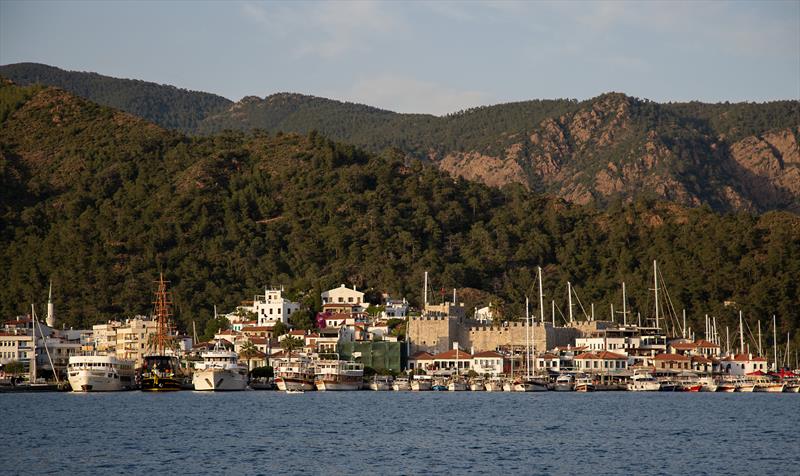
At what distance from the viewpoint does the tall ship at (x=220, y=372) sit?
346 ft

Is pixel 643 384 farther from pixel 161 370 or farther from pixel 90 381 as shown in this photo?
pixel 90 381

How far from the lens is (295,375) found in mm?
108562

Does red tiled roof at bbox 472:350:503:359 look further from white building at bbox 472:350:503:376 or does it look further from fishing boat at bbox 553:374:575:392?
fishing boat at bbox 553:374:575:392

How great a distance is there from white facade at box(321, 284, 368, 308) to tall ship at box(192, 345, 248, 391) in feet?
105

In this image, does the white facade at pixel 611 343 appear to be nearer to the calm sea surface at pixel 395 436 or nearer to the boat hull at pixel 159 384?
the calm sea surface at pixel 395 436

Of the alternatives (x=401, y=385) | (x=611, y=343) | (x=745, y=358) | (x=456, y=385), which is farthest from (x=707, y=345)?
(x=401, y=385)

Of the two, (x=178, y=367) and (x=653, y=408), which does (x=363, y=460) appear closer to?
(x=653, y=408)

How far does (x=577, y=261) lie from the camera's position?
16012 cm

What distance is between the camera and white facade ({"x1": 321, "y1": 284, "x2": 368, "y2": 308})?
14250 cm

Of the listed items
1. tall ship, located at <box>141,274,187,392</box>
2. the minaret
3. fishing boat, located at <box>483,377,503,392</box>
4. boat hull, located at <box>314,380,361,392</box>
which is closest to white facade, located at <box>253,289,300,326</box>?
tall ship, located at <box>141,274,187,392</box>

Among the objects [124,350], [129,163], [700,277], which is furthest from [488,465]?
[129,163]

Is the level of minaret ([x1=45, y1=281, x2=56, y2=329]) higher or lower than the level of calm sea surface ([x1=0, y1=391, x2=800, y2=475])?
higher

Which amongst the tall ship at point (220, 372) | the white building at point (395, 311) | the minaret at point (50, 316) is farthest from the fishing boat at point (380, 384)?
the minaret at point (50, 316)

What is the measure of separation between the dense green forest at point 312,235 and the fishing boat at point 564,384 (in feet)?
97.6
